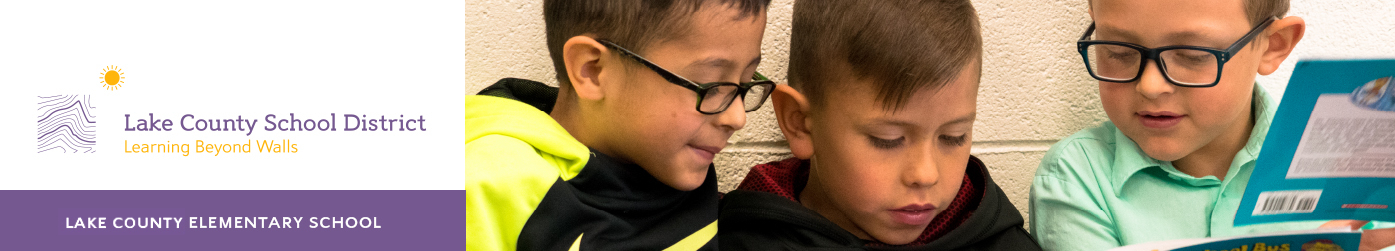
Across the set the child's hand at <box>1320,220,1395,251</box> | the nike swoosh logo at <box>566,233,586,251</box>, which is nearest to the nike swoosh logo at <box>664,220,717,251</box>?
the nike swoosh logo at <box>566,233,586,251</box>

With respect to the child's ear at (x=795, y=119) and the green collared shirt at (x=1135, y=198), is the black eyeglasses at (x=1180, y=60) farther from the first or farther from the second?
the child's ear at (x=795, y=119)

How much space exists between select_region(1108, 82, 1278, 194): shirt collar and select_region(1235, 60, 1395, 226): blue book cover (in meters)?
0.34

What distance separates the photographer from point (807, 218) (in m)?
1.63

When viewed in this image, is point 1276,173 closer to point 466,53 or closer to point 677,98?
point 677,98

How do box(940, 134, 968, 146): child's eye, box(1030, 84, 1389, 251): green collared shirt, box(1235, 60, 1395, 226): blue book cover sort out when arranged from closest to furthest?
box(1235, 60, 1395, 226): blue book cover, box(940, 134, 968, 146): child's eye, box(1030, 84, 1389, 251): green collared shirt

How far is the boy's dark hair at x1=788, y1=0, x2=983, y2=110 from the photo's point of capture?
1516 millimetres

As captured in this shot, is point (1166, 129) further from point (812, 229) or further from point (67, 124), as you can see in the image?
point (67, 124)

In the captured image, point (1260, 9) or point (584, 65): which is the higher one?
point (1260, 9)

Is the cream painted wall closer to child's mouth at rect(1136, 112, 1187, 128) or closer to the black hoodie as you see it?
the black hoodie

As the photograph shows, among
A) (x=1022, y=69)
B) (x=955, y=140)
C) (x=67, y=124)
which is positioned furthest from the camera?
(x=1022, y=69)

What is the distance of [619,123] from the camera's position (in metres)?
1.44

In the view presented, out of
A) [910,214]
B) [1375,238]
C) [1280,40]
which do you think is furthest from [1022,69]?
[1375,238]

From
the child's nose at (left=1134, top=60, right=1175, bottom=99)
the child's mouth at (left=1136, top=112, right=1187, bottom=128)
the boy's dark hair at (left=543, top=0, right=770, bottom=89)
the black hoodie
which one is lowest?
the black hoodie

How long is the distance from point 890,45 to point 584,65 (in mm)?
485
